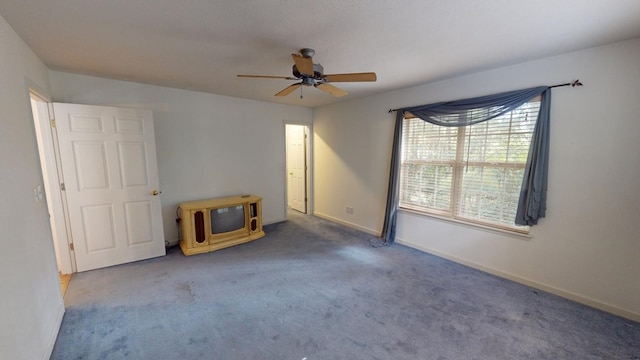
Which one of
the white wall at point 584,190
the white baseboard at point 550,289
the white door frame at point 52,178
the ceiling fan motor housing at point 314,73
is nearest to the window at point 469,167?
the white wall at point 584,190

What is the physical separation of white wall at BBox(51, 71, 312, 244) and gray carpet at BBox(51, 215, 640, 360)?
123 centimetres

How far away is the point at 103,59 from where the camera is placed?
241 cm

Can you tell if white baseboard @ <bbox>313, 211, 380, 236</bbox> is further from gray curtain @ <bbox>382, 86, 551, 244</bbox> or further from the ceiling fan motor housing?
the ceiling fan motor housing

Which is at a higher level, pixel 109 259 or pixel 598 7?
pixel 598 7

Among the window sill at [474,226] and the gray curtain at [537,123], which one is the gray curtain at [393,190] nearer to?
the window sill at [474,226]

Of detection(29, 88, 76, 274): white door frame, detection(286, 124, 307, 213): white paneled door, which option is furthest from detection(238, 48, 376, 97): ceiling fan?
detection(286, 124, 307, 213): white paneled door

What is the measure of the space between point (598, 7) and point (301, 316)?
308cm

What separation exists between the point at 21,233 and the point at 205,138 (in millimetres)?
2519

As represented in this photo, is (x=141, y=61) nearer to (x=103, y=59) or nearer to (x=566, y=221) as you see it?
(x=103, y=59)

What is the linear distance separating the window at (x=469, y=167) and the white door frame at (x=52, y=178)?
4.25 metres

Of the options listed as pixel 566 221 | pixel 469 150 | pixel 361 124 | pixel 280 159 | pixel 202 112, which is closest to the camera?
pixel 566 221

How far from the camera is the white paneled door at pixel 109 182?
277 cm

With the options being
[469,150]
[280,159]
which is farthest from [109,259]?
[469,150]

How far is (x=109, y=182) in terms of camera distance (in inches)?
117
